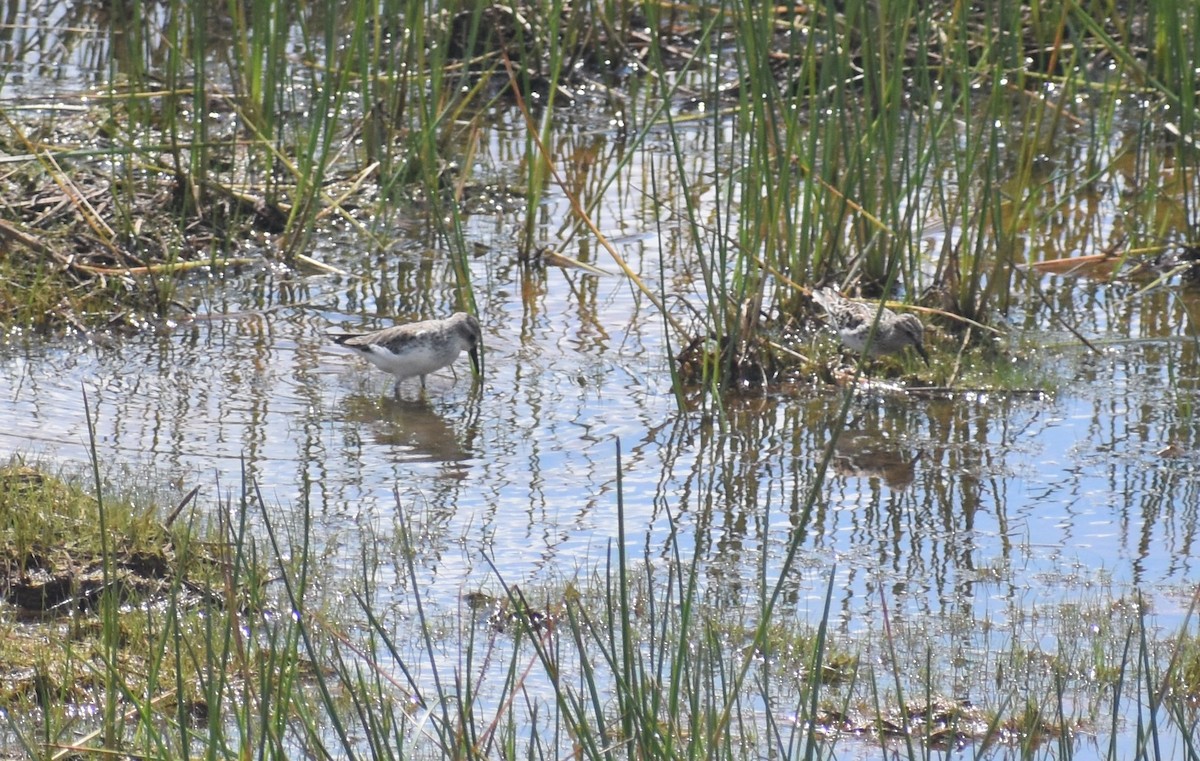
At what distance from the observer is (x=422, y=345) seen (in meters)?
7.98

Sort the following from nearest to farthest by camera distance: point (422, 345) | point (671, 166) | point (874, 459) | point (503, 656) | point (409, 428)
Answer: point (503, 656)
point (874, 459)
point (409, 428)
point (422, 345)
point (671, 166)

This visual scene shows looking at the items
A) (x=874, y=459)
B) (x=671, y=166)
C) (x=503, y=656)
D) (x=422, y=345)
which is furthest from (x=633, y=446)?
(x=671, y=166)

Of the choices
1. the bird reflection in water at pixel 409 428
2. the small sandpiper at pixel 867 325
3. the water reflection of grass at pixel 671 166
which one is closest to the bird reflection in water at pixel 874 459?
the small sandpiper at pixel 867 325

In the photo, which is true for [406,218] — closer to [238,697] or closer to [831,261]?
[831,261]

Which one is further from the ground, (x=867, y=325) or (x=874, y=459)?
(x=867, y=325)

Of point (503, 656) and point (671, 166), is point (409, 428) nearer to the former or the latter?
point (503, 656)

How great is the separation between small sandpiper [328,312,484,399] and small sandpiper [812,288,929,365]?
5.65ft

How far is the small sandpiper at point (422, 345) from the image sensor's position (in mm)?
Result: 7941

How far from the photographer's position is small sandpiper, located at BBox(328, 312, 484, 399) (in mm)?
7941

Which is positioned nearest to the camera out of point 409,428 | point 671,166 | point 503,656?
point 503,656

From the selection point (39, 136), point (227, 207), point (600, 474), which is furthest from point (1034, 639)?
point (39, 136)

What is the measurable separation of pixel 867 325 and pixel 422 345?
2.13 m

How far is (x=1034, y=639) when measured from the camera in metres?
5.23

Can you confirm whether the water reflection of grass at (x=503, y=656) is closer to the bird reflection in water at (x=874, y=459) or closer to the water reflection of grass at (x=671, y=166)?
the bird reflection in water at (x=874, y=459)
